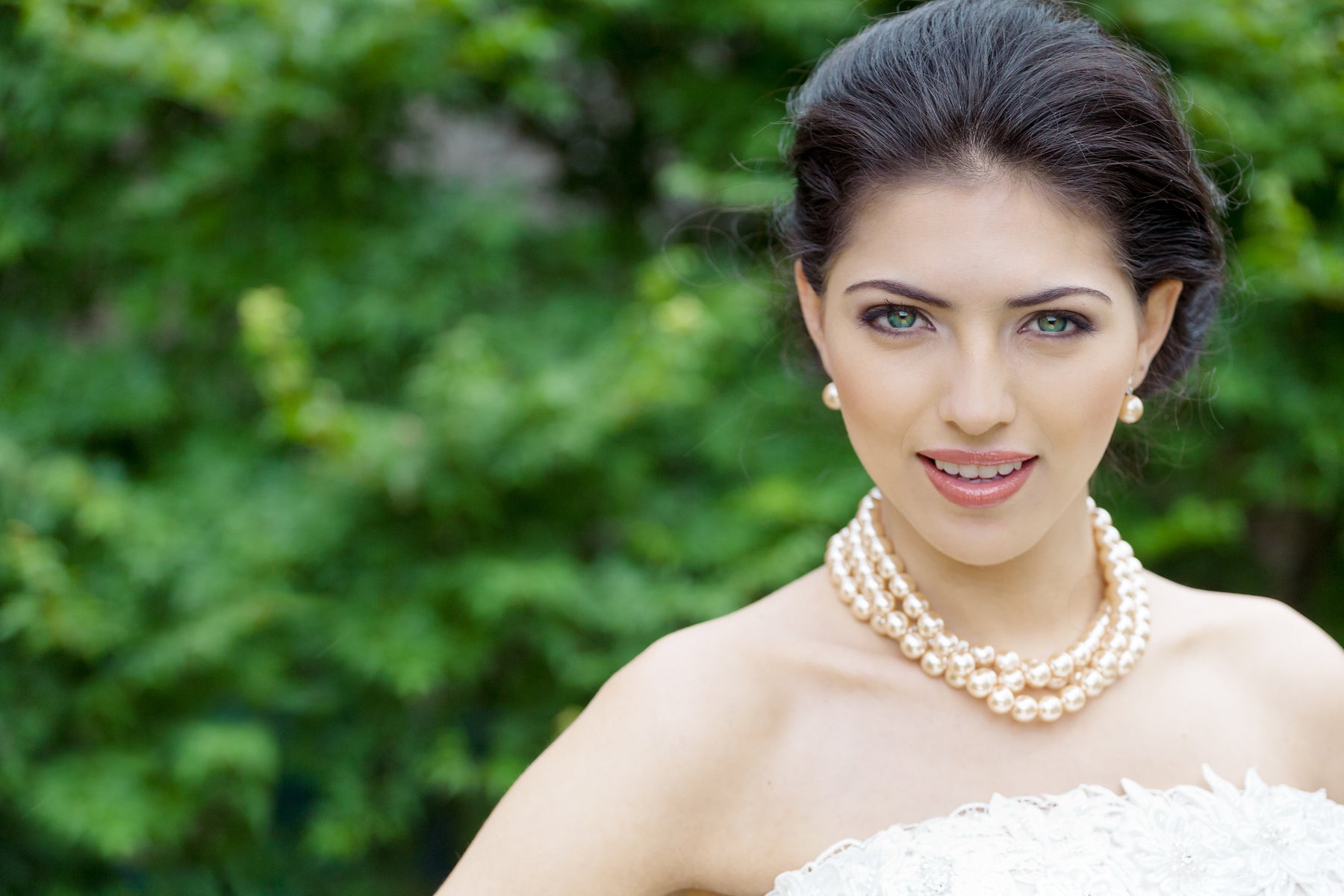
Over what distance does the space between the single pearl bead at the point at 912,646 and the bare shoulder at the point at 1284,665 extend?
1.40 feet

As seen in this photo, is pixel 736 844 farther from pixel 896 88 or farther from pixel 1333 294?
pixel 1333 294

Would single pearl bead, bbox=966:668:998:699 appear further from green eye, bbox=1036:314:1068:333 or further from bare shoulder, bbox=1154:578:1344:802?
green eye, bbox=1036:314:1068:333

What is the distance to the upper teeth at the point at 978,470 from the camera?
61.8 inches

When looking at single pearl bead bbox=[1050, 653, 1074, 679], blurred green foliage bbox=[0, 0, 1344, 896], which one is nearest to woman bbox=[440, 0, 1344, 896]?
single pearl bead bbox=[1050, 653, 1074, 679]

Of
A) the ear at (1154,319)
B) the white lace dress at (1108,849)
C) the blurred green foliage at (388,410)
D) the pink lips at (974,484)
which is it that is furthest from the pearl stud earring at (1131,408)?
the blurred green foliage at (388,410)

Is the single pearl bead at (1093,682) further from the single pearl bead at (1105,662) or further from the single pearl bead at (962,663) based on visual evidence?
the single pearl bead at (962,663)

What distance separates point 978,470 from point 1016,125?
0.43 meters

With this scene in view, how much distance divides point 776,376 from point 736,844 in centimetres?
181

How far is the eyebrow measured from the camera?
4.93ft

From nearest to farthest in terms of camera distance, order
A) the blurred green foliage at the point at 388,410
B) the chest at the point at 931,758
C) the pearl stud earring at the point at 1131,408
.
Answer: the chest at the point at 931,758 < the pearl stud earring at the point at 1131,408 < the blurred green foliage at the point at 388,410

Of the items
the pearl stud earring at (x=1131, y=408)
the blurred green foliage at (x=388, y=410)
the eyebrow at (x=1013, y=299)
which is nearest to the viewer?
the eyebrow at (x=1013, y=299)

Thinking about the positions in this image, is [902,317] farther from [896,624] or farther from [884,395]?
[896,624]

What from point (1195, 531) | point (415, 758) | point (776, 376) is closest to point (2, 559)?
point (415, 758)

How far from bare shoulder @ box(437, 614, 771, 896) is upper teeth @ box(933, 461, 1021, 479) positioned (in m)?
0.38
